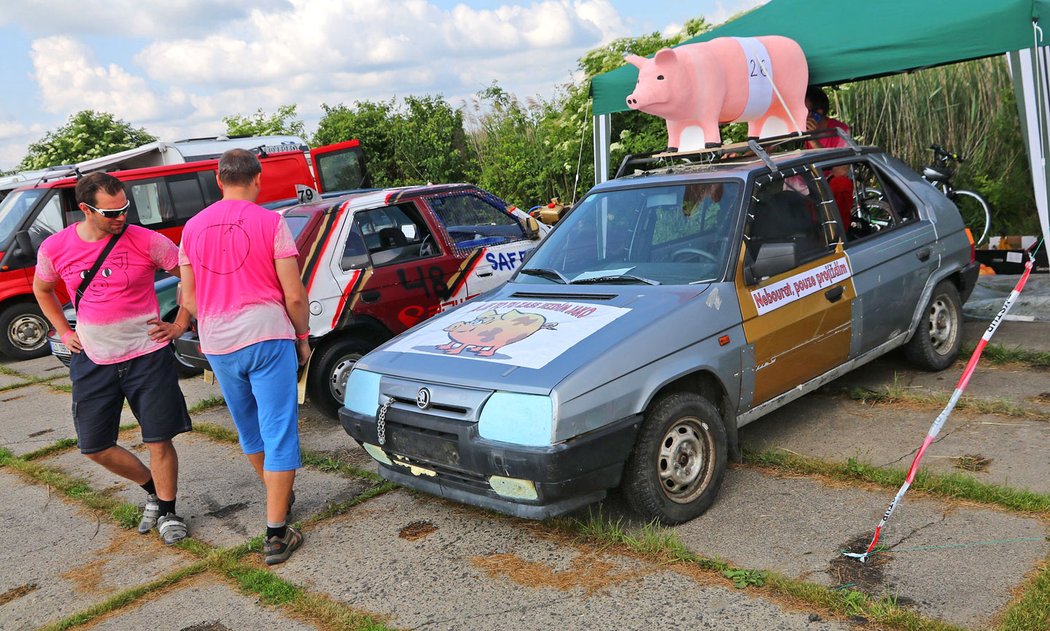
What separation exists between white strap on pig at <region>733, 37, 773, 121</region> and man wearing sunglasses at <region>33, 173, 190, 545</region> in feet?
14.4

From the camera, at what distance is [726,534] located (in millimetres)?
3910

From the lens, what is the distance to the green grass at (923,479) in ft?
12.8

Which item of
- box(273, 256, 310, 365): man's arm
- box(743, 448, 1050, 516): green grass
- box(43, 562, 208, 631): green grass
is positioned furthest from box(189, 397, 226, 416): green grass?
box(743, 448, 1050, 516): green grass

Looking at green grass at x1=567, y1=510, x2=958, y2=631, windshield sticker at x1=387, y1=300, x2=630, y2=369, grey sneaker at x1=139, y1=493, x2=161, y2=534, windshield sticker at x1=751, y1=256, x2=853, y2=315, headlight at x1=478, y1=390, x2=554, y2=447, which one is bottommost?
green grass at x1=567, y1=510, x2=958, y2=631

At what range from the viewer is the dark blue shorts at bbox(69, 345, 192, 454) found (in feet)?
14.4

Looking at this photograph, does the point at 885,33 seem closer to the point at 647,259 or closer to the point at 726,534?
the point at 647,259

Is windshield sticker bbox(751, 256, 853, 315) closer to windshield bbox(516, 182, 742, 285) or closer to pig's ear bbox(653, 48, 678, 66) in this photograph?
windshield bbox(516, 182, 742, 285)

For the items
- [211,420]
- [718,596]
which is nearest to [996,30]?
[718,596]

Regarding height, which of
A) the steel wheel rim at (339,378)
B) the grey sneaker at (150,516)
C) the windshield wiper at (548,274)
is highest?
the windshield wiper at (548,274)

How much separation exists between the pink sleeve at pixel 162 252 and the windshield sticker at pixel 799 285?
3.01 m

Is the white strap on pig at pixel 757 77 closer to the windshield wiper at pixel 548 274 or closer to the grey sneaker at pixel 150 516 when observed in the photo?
the windshield wiper at pixel 548 274

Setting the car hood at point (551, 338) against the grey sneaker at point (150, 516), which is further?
the grey sneaker at point (150, 516)

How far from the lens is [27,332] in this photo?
10.9m

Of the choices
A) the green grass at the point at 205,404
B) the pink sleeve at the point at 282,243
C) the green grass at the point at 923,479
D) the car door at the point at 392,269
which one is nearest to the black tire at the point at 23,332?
the green grass at the point at 205,404
